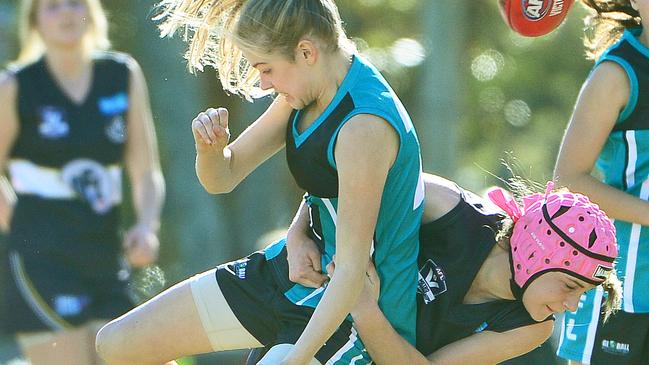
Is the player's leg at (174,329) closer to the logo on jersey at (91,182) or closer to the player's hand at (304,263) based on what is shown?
the player's hand at (304,263)

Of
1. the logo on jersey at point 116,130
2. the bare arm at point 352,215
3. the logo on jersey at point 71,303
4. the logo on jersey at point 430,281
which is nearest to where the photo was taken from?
the bare arm at point 352,215

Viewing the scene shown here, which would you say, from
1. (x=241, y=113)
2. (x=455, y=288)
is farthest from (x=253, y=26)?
(x=241, y=113)

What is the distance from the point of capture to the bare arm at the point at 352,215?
325 cm

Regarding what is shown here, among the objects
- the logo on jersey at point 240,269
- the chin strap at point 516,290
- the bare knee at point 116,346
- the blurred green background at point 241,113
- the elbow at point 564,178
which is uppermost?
the elbow at point 564,178

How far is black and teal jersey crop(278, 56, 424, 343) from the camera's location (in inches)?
132

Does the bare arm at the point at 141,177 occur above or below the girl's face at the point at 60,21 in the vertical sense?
below

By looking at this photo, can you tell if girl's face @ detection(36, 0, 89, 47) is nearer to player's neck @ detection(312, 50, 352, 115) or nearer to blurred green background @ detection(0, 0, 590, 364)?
player's neck @ detection(312, 50, 352, 115)

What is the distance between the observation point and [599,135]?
388 centimetres

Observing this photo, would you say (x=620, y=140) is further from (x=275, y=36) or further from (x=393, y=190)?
(x=275, y=36)

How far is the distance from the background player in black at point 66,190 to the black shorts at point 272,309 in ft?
4.79

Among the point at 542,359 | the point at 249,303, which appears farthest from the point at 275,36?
the point at 542,359

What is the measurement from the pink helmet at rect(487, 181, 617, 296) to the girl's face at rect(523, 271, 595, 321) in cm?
2

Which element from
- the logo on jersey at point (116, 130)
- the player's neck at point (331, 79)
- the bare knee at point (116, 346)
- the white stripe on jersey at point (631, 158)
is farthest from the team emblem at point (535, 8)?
the logo on jersey at point (116, 130)

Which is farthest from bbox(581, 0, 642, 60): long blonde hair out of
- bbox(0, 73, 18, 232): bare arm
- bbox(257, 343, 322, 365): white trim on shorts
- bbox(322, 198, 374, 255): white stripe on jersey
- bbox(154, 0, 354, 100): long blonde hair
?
bbox(0, 73, 18, 232): bare arm
